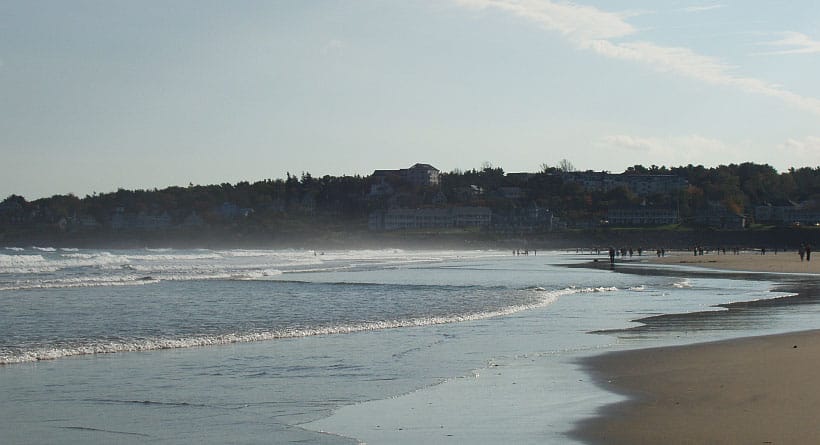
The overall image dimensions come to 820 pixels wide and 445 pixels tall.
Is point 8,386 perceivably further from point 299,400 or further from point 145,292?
point 145,292

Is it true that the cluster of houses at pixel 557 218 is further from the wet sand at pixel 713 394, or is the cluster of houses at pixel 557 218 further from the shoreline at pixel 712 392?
the wet sand at pixel 713 394

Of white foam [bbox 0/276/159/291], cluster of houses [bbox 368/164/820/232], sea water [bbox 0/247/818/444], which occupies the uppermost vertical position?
cluster of houses [bbox 368/164/820/232]

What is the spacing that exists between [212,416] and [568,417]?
3.80 meters

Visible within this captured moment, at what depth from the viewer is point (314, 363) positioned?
14.2m

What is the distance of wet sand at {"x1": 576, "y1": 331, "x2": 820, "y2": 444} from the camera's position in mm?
8648

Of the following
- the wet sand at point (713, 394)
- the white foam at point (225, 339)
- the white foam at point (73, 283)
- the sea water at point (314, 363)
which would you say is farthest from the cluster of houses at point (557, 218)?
the wet sand at point (713, 394)

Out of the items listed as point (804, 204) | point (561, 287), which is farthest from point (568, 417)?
point (804, 204)

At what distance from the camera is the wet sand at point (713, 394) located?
340 inches

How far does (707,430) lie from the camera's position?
8.77 meters

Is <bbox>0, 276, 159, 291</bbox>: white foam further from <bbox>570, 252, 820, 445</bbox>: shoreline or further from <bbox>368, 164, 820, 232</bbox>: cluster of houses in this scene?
<bbox>368, 164, 820, 232</bbox>: cluster of houses

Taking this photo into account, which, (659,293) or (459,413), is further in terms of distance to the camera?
(659,293)

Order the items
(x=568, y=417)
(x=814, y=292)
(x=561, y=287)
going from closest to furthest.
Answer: (x=568, y=417)
(x=814, y=292)
(x=561, y=287)

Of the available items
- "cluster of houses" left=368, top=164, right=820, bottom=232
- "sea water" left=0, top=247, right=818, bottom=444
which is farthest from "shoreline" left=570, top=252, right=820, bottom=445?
"cluster of houses" left=368, top=164, right=820, bottom=232

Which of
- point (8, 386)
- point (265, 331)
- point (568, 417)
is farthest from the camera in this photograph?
point (265, 331)
